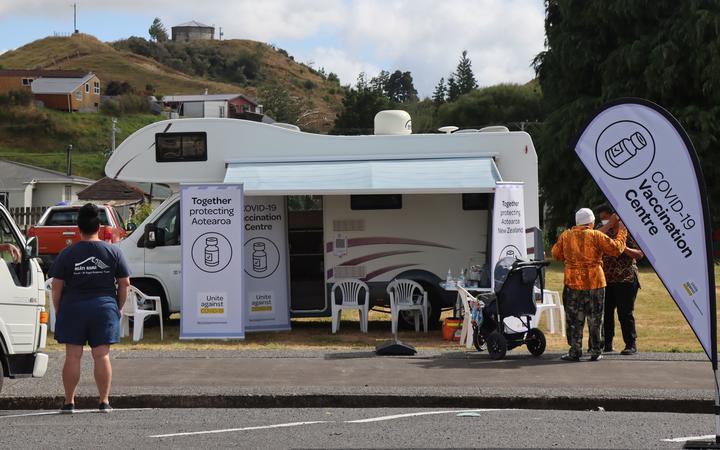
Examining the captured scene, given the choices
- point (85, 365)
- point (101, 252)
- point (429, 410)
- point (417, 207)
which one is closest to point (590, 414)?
point (429, 410)

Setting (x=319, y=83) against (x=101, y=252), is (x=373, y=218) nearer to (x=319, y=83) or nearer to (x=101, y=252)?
(x=101, y=252)

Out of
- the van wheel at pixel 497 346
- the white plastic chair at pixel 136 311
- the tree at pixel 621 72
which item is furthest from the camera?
the tree at pixel 621 72

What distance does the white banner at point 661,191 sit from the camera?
23.9 feet

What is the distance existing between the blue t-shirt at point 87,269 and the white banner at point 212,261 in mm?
5562

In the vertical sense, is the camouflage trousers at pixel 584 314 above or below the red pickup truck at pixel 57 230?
below

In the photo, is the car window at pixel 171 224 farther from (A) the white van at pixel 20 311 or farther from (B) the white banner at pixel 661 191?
(B) the white banner at pixel 661 191

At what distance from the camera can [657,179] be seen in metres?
7.52

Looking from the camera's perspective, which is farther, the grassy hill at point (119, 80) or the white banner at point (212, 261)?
the grassy hill at point (119, 80)

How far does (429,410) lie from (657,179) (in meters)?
2.97

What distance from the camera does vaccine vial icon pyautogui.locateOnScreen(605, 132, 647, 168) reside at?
7.59m

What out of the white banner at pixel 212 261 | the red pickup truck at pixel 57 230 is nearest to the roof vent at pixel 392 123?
the white banner at pixel 212 261

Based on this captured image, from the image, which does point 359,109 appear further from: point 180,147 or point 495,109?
point 180,147

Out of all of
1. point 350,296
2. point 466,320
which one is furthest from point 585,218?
point 350,296

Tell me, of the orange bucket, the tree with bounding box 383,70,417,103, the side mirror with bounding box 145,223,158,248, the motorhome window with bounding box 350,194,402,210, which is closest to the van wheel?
the orange bucket
